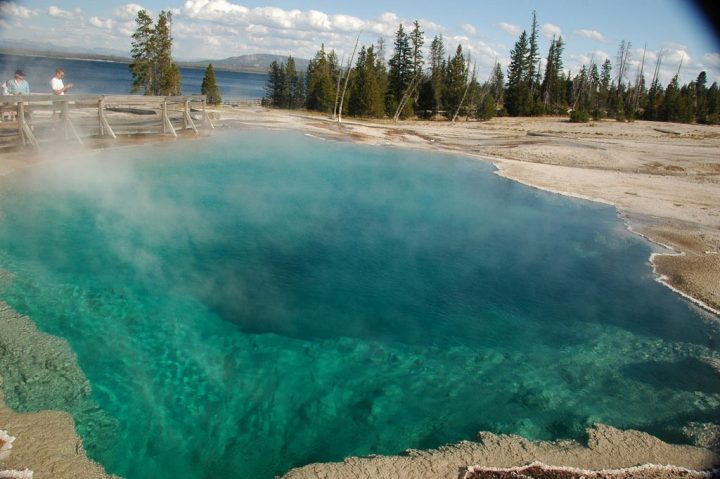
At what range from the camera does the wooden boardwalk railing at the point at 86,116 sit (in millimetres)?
12562

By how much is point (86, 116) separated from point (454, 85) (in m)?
29.8

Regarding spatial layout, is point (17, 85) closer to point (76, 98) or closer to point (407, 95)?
point (76, 98)

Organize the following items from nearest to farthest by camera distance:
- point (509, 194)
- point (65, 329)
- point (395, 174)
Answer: point (65, 329) → point (509, 194) → point (395, 174)

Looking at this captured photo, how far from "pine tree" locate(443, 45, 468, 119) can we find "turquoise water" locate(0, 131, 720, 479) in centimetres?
3145

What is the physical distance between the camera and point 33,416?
164 inches

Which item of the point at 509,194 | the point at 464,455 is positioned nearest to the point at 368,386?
the point at 464,455

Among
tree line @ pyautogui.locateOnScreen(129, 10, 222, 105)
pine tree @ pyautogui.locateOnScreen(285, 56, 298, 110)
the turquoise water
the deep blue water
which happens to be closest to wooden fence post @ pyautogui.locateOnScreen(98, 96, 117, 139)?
the turquoise water

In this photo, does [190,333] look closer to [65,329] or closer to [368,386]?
[65,329]

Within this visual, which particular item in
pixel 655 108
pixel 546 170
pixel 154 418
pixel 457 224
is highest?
pixel 655 108

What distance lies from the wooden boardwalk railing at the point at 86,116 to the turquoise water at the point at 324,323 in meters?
1.59

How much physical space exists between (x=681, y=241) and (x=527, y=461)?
26.3ft

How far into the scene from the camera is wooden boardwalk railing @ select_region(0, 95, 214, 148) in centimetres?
1256

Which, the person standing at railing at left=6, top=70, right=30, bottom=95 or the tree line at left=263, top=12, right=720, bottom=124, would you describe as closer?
the person standing at railing at left=6, top=70, right=30, bottom=95

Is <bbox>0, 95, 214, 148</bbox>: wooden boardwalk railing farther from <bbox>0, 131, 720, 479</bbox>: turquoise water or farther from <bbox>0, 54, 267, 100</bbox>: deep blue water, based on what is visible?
<bbox>0, 54, 267, 100</bbox>: deep blue water
